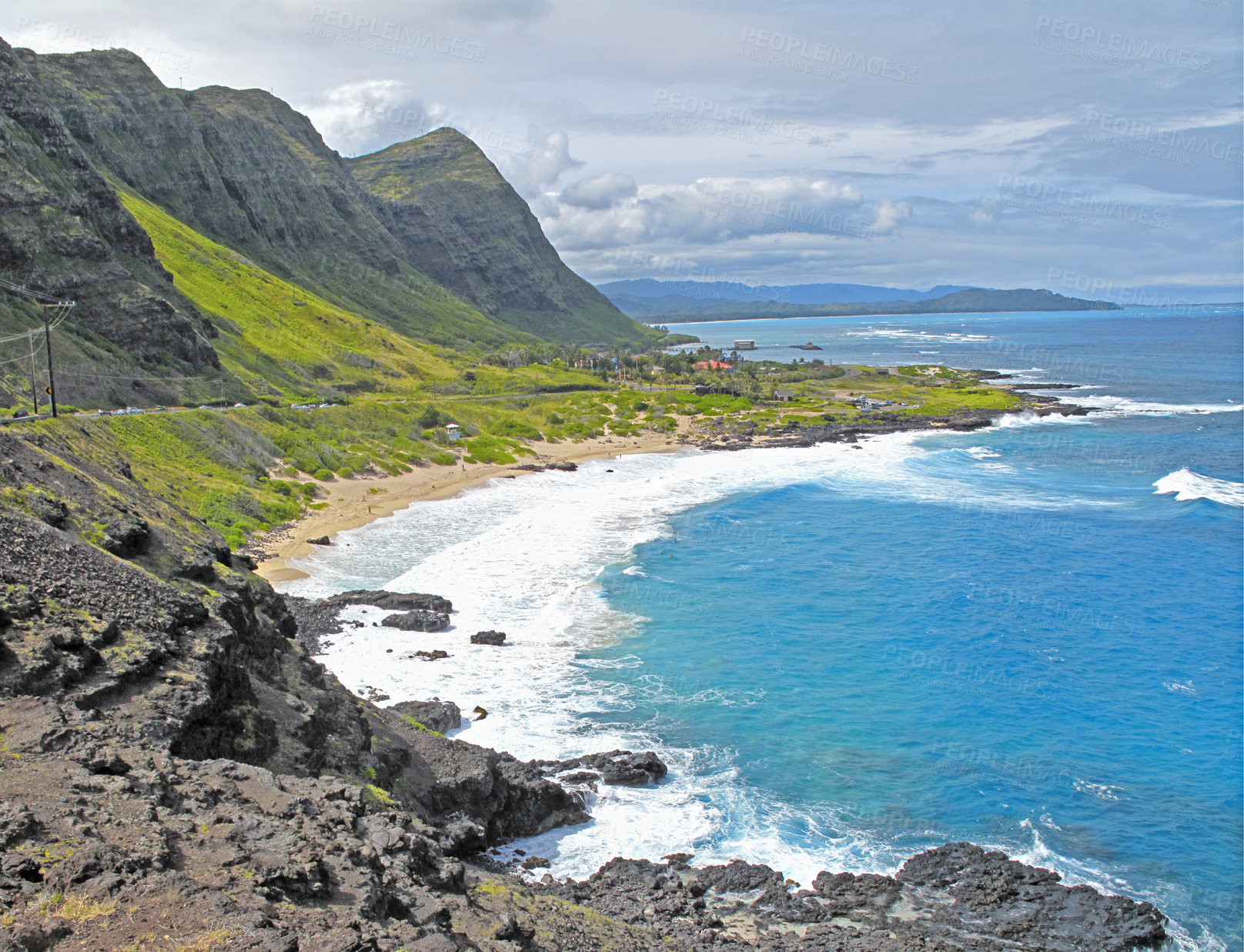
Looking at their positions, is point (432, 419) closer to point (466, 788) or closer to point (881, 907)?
point (466, 788)

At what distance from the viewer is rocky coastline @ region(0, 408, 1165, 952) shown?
30.0ft

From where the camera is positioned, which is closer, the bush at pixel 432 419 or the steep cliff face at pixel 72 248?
the steep cliff face at pixel 72 248

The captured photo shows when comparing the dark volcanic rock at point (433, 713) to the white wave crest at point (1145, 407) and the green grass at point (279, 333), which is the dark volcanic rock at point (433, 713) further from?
the white wave crest at point (1145, 407)

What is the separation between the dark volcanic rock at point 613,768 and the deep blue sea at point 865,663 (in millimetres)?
504

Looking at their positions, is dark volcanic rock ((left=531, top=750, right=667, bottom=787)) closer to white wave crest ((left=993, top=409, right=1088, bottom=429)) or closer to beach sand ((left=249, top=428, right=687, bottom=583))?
beach sand ((left=249, top=428, right=687, bottom=583))

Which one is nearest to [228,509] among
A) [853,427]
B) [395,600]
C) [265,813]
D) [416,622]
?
[395,600]

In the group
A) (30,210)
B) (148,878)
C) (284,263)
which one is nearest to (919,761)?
(148,878)

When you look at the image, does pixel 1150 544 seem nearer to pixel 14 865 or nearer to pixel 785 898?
pixel 785 898

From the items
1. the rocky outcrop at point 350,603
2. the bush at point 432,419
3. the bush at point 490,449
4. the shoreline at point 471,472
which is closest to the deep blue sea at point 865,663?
the rocky outcrop at point 350,603

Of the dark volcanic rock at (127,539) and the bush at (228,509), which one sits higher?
the dark volcanic rock at (127,539)

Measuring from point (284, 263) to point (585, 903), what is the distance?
149810 mm

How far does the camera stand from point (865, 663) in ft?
105

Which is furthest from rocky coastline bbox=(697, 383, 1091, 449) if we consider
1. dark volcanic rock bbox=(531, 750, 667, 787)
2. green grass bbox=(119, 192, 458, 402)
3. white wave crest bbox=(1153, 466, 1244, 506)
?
dark volcanic rock bbox=(531, 750, 667, 787)

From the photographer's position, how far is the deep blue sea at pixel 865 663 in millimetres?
21234
